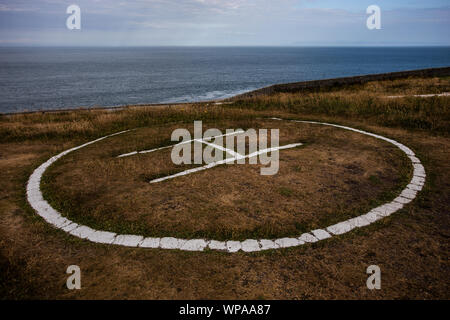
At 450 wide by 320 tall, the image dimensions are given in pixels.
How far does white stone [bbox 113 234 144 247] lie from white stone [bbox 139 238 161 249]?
0.34ft

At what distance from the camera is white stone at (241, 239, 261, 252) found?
5133 mm

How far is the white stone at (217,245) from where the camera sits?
5203 millimetres

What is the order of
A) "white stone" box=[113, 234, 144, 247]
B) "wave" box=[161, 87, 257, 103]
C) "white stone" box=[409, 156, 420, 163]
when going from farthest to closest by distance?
1. "wave" box=[161, 87, 257, 103]
2. "white stone" box=[409, 156, 420, 163]
3. "white stone" box=[113, 234, 144, 247]

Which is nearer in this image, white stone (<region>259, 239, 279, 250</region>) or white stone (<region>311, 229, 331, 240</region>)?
white stone (<region>259, 239, 279, 250</region>)

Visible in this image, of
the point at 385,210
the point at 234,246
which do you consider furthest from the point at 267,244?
the point at 385,210

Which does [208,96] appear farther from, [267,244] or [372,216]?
[267,244]

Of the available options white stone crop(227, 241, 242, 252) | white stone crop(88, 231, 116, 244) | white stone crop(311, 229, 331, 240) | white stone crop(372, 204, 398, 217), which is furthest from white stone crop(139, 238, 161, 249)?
white stone crop(372, 204, 398, 217)

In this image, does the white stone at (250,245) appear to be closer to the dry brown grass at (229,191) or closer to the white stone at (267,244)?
the white stone at (267,244)

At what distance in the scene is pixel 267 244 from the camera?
5254 millimetres

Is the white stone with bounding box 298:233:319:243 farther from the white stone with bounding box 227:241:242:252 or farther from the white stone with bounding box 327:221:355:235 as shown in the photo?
the white stone with bounding box 227:241:242:252

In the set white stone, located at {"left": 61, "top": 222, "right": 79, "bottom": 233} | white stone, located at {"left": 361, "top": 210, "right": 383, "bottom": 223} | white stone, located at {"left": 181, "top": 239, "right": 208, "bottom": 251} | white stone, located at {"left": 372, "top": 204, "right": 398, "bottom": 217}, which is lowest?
white stone, located at {"left": 181, "top": 239, "right": 208, "bottom": 251}

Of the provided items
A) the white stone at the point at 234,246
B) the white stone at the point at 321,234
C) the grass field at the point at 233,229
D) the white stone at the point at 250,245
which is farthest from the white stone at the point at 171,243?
the white stone at the point at 321,234

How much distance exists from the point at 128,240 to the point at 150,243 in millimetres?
509

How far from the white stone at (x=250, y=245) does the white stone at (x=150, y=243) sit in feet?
5.70
